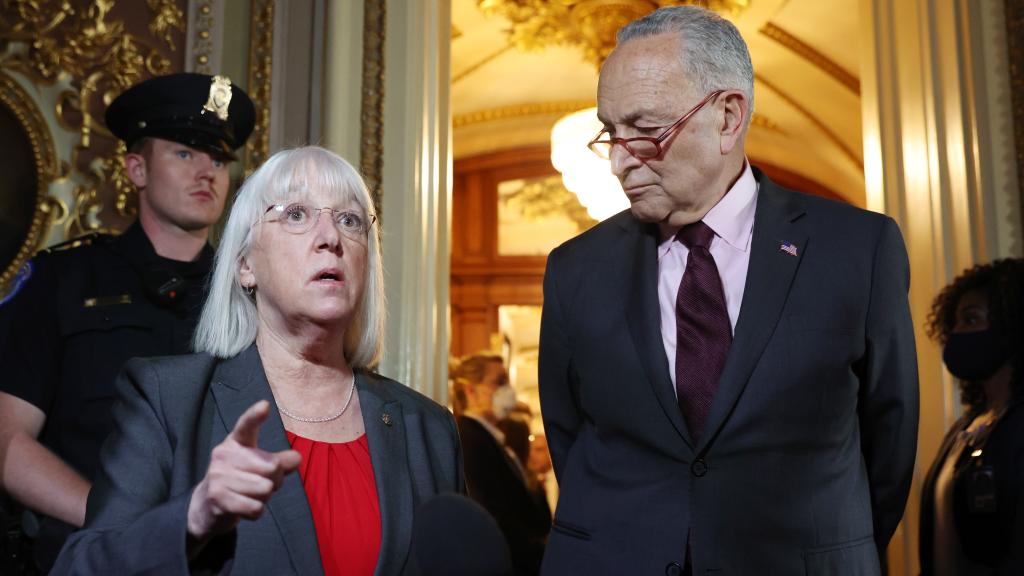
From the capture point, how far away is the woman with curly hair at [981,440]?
10.2 feet

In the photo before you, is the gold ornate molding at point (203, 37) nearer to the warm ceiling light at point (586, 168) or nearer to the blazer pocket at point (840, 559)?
the warm ceiling light at point (586, 168)

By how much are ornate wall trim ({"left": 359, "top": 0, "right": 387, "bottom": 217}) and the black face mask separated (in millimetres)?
2113

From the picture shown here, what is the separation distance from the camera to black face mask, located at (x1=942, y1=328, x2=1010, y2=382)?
3502 mm

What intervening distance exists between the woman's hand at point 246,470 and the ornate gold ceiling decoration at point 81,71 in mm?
2362

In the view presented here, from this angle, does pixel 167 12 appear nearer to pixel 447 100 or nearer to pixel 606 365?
pixel 447 100

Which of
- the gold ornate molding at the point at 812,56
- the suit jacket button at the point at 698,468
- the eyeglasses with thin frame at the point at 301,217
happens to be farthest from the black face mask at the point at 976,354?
the gold ornate molding at the point at 812,56

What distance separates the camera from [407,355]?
4.20 m

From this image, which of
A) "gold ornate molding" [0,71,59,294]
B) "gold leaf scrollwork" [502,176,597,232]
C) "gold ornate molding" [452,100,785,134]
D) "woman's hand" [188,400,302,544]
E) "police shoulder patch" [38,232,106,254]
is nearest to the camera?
"woman's hand" [188,400,302,544]

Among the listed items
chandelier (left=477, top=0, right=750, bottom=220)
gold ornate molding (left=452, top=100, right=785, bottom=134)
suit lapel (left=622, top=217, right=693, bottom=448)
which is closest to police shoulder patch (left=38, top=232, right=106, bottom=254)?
suit lapel (left=622, top=217, right=693, bottom=448)

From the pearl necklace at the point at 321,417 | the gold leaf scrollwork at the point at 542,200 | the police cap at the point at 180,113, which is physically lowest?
the pearl necklace at the point at 321,417

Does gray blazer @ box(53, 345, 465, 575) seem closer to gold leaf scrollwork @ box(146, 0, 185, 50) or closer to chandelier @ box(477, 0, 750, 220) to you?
gold leaf scrollwork @ box(146, 0, 185, 50)

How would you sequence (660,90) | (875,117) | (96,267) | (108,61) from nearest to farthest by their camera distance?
(660,90), (96,267), (108,61), (875,117)

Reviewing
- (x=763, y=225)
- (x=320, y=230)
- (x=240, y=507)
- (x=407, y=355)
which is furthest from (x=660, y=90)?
(x=407, y=355)

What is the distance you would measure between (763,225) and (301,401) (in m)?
0.90
